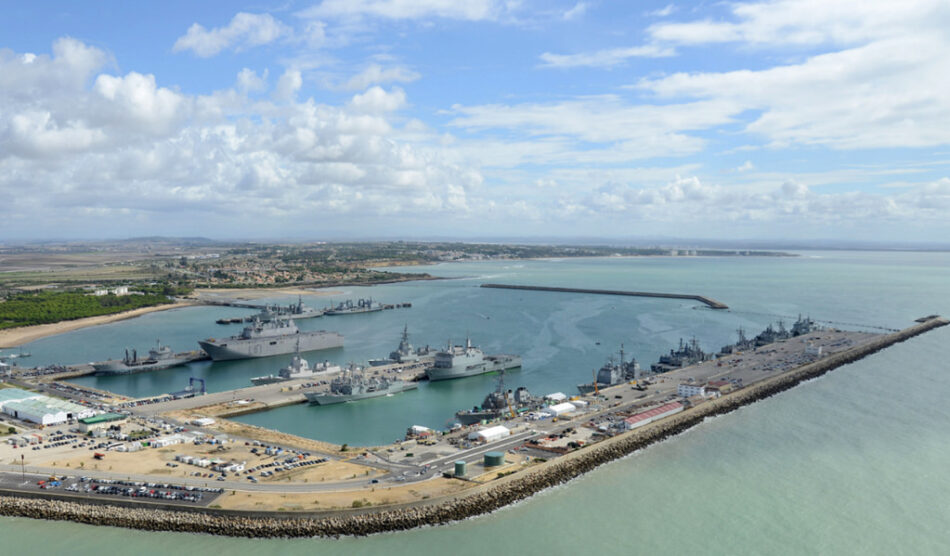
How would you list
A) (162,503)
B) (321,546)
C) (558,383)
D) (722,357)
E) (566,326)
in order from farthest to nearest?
1. (566,326)
2. (722,357)
3. (558,383)
4. (162,503)
5. (321,546)

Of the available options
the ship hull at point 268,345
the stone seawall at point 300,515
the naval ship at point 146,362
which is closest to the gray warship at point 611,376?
the stone seawall at point 300,515

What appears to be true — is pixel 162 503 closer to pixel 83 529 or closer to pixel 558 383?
pixel 83 529

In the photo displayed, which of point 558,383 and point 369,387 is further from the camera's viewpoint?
point 558,383

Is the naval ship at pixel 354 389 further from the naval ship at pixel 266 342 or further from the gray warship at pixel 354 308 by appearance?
the gray warship at pixel 354 308

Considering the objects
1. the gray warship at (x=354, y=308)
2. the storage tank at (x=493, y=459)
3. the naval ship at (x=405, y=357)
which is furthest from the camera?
the gray warship at (x=354, y=308)

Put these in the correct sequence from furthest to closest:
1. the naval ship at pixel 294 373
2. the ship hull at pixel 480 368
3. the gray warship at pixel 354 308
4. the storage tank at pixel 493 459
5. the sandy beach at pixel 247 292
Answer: the sandy beach at pixel 247 292 → the gray warship at pixel 354 308 → the ship hull at pixel 480 368 → the naval ship at pixel 294 373 → the storage tank at pixel 493 459

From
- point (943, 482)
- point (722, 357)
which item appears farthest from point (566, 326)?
point (943, 482)

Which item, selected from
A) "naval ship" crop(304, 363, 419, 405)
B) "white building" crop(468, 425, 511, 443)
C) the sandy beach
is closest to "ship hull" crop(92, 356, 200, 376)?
"naval ship" crop(304, 363, 419, 405)
